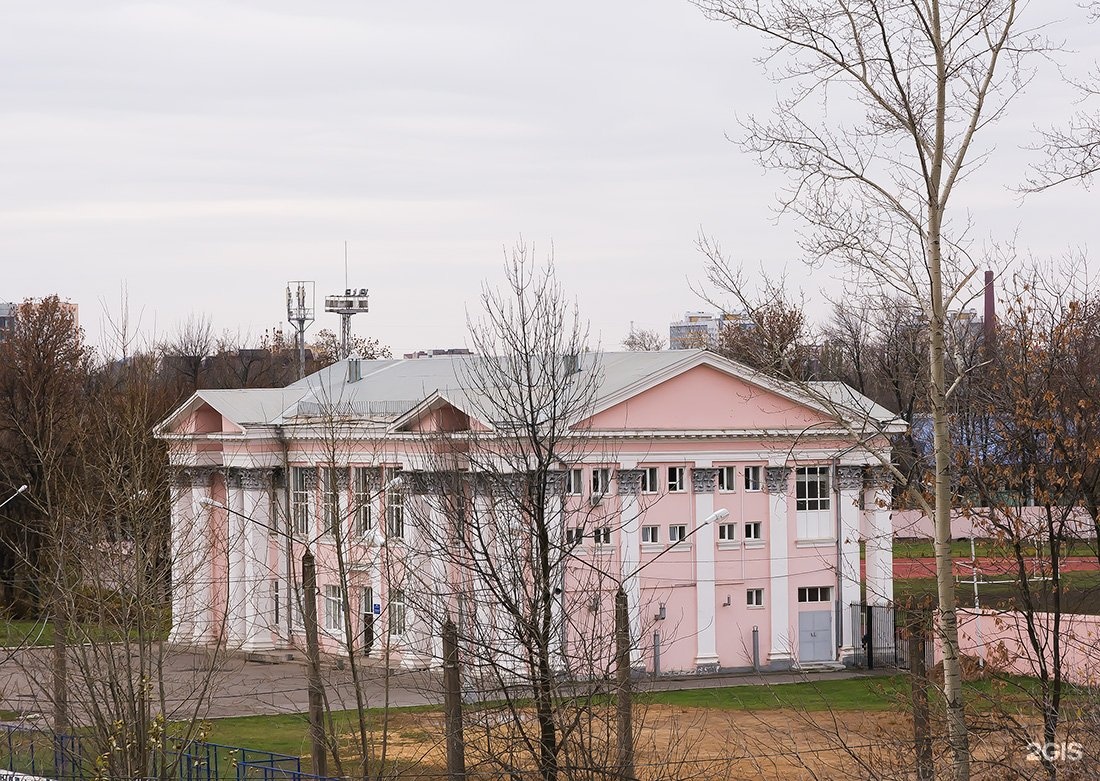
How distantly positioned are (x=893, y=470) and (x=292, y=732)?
2331 centimetres

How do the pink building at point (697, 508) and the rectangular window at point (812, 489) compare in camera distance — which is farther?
the rectangular window at point (812, 489)

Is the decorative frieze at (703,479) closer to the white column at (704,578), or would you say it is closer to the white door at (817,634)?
the white column at (704,578)

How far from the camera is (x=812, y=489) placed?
142ft

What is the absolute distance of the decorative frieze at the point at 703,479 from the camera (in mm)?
41875

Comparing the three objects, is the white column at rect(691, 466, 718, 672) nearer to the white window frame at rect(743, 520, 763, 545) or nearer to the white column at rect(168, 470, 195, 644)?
the white window frame at rect(743, 520, 763, 545)

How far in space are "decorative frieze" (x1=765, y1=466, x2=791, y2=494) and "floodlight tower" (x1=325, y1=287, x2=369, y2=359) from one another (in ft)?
111

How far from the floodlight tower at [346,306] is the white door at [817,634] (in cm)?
3490

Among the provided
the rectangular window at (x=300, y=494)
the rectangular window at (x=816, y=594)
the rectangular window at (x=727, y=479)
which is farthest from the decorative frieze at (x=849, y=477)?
the rectangular window at (x=300, y=494)

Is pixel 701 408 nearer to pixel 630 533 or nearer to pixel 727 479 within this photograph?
pixel 727 479

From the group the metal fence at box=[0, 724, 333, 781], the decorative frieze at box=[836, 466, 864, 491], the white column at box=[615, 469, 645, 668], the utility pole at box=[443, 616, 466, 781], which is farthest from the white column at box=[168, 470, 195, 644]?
the decorative frieze at box=[836, 466, 864, 491]

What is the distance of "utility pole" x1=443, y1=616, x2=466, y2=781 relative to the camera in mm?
18125

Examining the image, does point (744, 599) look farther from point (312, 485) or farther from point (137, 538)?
point (137, 538)

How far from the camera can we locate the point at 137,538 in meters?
19.2

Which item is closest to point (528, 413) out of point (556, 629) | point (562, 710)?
point (556, 629)
